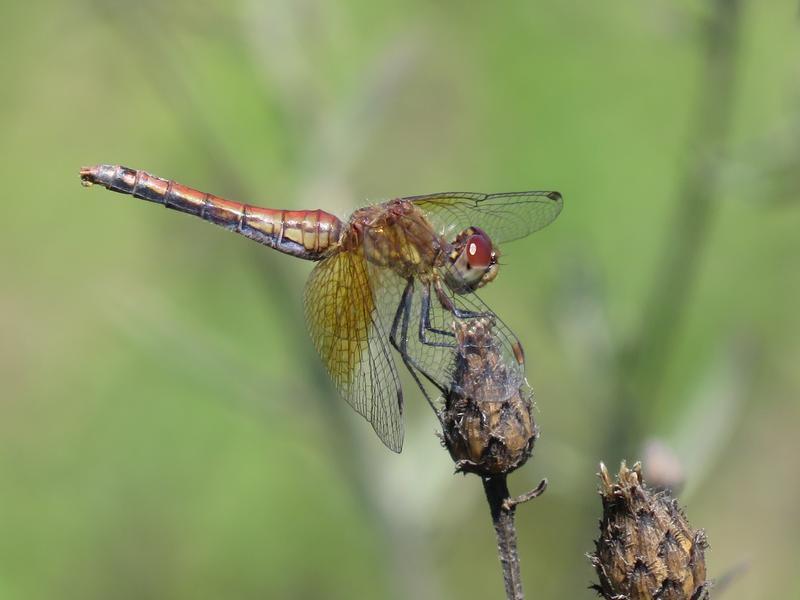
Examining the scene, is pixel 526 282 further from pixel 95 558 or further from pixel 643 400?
pixel 95 558

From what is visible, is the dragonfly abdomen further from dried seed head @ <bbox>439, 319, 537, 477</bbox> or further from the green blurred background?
dried seed head @ <bbox>439, 319, 537, 477</bbox>

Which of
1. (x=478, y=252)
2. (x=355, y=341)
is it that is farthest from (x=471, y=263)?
(x=355, y=341)

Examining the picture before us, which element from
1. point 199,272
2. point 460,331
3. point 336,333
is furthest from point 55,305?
point 460,331

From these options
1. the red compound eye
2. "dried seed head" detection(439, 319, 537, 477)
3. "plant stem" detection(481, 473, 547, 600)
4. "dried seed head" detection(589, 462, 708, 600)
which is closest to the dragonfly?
the red compound eye

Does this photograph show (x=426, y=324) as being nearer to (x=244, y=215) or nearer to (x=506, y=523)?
(x=506, y=523)

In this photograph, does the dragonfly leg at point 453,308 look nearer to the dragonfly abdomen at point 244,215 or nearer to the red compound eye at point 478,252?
the red compound eye at point 478,252

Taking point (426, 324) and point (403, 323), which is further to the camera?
point (403, 323)
